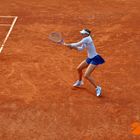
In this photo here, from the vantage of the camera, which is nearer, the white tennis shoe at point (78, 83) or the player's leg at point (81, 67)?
the player's leg at point (81, 67)

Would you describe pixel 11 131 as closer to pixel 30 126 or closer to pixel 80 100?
pixel 30 126

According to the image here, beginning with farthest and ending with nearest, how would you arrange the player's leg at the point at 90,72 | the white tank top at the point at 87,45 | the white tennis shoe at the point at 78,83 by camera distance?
the white tennis shoe at the point at 78,83 → the player's leg at the point at 90,72 → the white tank top at the point at 87,45

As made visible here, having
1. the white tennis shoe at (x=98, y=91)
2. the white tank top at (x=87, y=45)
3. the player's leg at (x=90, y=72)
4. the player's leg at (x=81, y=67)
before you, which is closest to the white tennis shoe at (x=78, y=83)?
the player's leg at (x=81, y=67)

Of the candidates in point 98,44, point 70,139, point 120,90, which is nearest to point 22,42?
point 98,44

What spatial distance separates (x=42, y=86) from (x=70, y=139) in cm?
265

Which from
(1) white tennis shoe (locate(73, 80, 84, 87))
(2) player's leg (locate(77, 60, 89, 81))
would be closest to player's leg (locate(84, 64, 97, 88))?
(2) player's leg (locate(77, 60, 89, 81))

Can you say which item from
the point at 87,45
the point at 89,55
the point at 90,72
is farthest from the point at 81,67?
the point at 87,45

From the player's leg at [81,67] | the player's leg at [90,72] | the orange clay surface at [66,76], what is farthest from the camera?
the player's leg at [81,67]

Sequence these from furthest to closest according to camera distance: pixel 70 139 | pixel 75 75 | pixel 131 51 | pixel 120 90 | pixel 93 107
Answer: pixel 131 51 → pixel 75 75 → pixel 120 90 → pixel 93 107 → pixel 70 139

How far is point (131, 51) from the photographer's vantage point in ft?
45.8

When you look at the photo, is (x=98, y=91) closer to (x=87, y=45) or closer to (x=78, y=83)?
(x=78, y=83)

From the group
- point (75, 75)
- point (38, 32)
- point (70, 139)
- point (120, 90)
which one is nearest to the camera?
point (70, 139)

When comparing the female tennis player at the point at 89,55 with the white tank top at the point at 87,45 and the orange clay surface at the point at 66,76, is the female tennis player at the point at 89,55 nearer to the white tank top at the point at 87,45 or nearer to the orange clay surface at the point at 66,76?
Answer: the white tank top at the point at 87,45

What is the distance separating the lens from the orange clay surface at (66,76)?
1018cm
